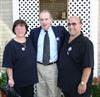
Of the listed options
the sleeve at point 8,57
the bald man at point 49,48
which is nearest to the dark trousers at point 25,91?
the bald man at point 49,48

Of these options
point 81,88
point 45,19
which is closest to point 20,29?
point 45,19

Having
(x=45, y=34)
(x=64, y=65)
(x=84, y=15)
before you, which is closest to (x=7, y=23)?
(x=84, y=15)

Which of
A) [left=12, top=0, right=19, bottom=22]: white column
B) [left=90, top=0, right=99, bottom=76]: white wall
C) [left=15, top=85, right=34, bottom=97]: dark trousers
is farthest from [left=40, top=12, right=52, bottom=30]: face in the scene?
[left=90, top=0, right=99, bottom=76]: white wall

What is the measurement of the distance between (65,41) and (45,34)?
39cm

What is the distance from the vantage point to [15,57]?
20.1 ft

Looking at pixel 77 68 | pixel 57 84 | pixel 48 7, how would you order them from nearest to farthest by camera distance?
pixel 77 68 < pixel 57 84 < pixel 48 7

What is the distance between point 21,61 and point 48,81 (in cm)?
59

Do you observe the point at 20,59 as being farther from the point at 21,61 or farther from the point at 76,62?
the point at 76,62

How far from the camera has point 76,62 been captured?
5863 millimetres

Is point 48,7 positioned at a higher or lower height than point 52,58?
higher

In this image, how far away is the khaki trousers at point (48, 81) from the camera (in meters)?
6.38

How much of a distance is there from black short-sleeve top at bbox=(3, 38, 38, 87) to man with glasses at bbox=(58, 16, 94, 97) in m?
0.44

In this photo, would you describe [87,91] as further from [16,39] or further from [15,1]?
[15,1]

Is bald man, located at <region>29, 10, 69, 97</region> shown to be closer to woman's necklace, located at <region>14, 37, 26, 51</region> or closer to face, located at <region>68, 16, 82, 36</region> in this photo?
woman's necklace, located at <region>14, 37, 26, 51</region>
